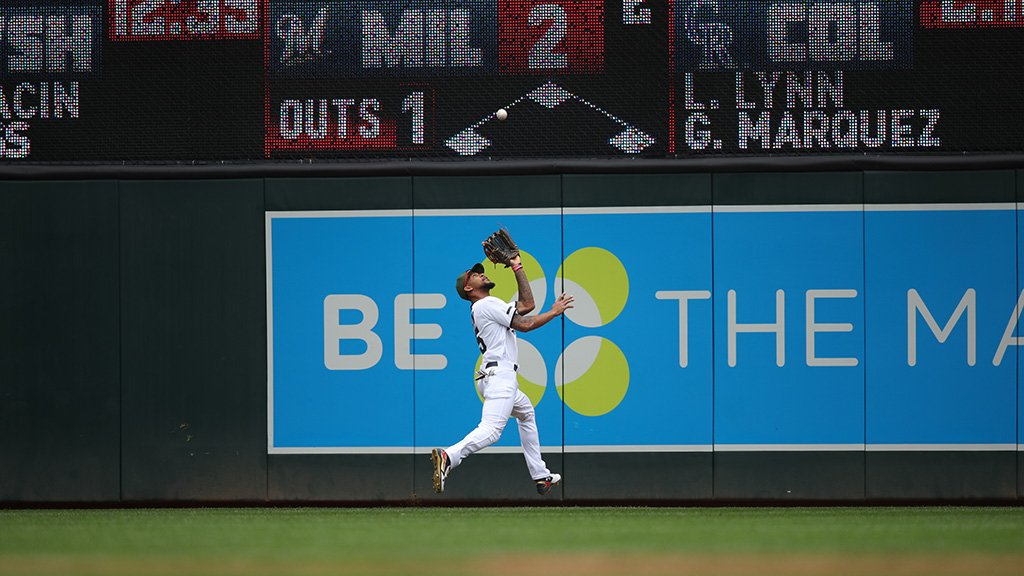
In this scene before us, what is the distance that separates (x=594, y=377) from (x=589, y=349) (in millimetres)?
207

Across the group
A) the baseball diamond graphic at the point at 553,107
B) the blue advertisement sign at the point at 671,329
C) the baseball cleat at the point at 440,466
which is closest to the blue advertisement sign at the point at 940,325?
the blue advertisement sign at the point at 671,329

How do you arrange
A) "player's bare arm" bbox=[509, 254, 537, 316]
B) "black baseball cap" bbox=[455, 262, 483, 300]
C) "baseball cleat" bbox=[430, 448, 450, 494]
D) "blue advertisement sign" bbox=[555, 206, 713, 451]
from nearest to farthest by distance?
1. "baseball cleat" bbox=[430, 448, 450, 494]
2. "player's bare arm" bbox=[509, 254, 537, 316]
3. "black baseball cap" bbox=[455, 262, 483, 300]
4. "blue advertisement sign" bbox=[555, 206, 713, 451]

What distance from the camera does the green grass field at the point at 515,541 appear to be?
7078 millimetres

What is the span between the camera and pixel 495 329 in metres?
9.22

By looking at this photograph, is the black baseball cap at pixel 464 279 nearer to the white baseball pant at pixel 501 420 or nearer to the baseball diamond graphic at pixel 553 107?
the white baseball pant at pixel 501 420

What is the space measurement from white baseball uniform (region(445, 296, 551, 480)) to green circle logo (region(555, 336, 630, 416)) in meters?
0.61

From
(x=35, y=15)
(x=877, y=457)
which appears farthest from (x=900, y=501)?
(x=35, y=15)

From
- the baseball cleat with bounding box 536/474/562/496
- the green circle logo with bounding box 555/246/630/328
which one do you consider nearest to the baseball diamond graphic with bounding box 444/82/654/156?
the green circle logo with bounding box 555/246/630/328

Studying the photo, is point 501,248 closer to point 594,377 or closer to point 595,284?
point 595,284

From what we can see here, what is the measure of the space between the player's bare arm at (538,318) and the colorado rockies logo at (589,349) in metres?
0.69

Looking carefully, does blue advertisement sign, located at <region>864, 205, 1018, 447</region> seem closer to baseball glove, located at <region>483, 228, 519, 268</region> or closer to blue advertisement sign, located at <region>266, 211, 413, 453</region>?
baseball glove, located at <region>483, 228, 519, 268</region>

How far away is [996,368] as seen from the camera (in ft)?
32.0

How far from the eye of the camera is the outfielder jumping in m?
8.99

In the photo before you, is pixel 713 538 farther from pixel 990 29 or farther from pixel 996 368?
pixel 990 29
